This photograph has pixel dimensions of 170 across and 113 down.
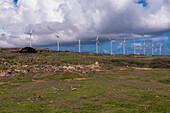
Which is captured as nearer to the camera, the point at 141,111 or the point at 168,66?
the point at 141,111

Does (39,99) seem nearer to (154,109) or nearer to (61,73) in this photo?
(154,109)

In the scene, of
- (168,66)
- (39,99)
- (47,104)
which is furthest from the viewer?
(168,66)

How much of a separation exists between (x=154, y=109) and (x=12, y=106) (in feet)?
47.3

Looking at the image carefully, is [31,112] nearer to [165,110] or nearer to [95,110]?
[95,110]

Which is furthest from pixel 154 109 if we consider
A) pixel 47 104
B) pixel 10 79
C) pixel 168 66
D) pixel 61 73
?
pixel 168 66

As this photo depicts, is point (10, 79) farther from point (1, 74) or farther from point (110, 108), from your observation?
point (110, 108)

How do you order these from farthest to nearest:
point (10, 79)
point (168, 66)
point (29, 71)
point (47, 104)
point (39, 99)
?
point (168, 66) → point (29, 71) → point (10, 79) → point (39, 99) → point (47, 104)

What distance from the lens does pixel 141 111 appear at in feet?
53.2

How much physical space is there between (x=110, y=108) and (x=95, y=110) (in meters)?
1.67

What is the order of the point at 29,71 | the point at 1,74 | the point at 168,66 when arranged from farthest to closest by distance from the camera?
the point at 168,66 < the point at 29,71 < the point at 1,74

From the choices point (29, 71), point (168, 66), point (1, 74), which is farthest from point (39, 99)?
point (168, 66)

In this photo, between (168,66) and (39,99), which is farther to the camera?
(168,66)

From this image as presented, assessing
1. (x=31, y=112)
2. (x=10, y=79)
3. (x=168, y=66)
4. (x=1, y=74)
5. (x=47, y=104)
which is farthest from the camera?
(x=168, y=66)

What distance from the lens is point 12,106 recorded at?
18.2 m
